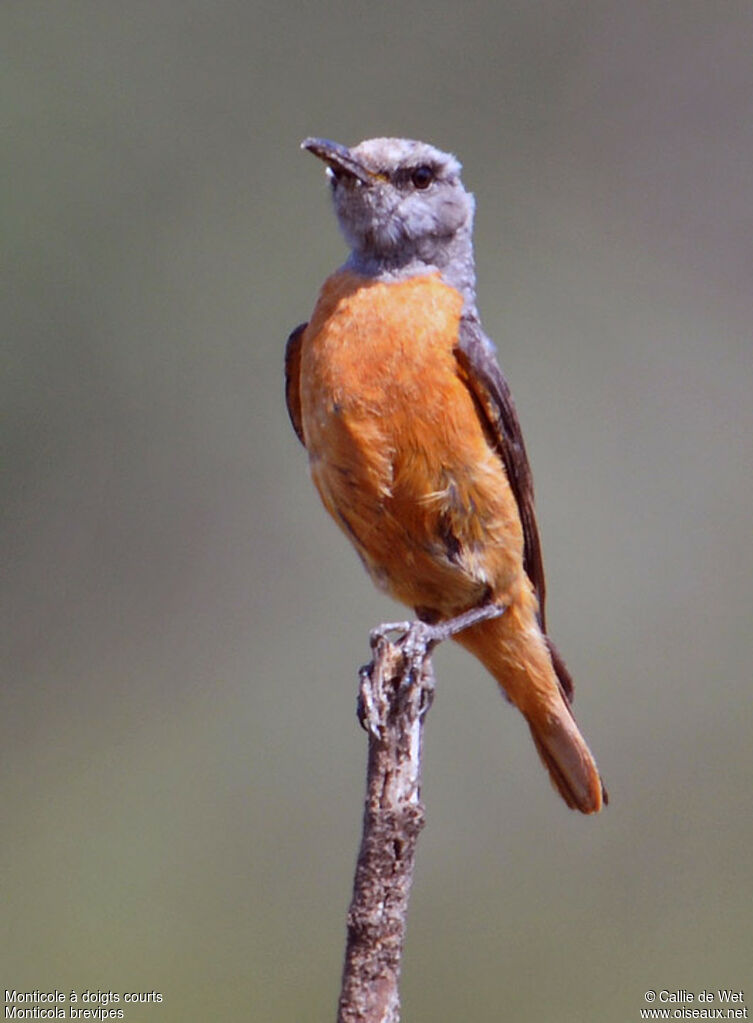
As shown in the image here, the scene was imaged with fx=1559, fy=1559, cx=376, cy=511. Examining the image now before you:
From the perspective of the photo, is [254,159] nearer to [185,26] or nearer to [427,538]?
[185,26]

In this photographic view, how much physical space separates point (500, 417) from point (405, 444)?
20.1 inches

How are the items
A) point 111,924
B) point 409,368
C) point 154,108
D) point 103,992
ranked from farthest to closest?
point 154,108 < point 111,924 < point 103,992 < point 409,368

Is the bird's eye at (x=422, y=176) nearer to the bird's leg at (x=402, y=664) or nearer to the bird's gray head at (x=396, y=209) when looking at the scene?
the bird's gray head at (x=396, y=209)

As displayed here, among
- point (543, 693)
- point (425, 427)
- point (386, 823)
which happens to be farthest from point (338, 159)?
point (386, 823)

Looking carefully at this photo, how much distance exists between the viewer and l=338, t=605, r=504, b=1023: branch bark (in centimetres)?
489

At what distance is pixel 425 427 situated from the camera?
638cm

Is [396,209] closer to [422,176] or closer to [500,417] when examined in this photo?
[422,176]

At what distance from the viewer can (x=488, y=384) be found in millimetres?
6543

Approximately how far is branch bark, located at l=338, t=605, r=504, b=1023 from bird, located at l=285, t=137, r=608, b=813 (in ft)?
2.23

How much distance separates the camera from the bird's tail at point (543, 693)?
7.05m

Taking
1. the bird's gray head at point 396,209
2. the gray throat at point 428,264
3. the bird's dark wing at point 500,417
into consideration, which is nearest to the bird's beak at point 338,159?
the bird's gray head at point 396,209

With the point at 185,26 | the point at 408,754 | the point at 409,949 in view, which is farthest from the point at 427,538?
the point at 185,26

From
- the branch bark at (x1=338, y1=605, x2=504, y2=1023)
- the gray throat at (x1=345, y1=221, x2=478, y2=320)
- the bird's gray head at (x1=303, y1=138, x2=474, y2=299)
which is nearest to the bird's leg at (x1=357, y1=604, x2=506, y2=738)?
the branch bark at (x1=338, y1=605, x2=504, y2=1023)

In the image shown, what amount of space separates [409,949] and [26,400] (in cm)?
625
